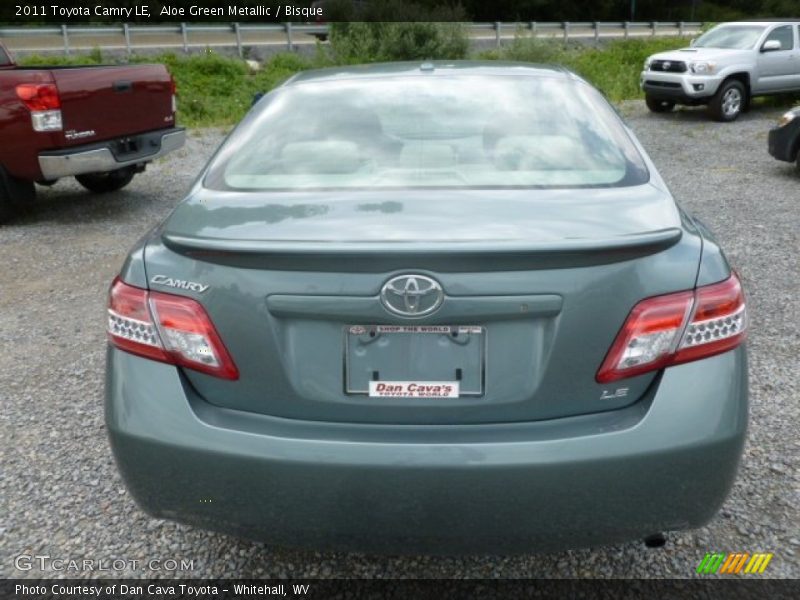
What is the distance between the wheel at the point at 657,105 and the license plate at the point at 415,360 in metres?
15.2

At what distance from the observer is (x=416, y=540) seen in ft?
6.40

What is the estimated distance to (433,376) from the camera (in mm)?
1915

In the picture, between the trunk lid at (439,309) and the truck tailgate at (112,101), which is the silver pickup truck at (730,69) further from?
the trunk lid at (439,309)

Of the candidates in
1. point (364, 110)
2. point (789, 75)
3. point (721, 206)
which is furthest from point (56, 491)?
point (789, 75)

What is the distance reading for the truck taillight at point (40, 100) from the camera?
7023mm

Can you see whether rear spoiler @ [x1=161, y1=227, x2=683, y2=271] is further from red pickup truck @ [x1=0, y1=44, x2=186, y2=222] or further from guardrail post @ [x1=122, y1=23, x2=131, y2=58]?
guardrail post @ [x1=122, y1=23, x2=131, y2=58]

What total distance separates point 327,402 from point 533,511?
56 cm

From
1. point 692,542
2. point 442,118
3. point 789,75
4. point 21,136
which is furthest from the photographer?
point 789,75

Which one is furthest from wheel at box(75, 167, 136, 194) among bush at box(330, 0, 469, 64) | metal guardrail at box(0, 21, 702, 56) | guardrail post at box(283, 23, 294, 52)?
guardrail post at box(283, 23, 294, 52)

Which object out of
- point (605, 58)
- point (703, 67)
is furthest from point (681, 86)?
point (605, 58)

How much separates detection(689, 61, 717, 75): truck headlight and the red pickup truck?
1047cm

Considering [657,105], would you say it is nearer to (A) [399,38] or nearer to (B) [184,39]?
(A) [399,38]

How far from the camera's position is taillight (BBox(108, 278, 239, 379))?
6.51 feet

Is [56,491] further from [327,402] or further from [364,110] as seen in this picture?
[364,110]
